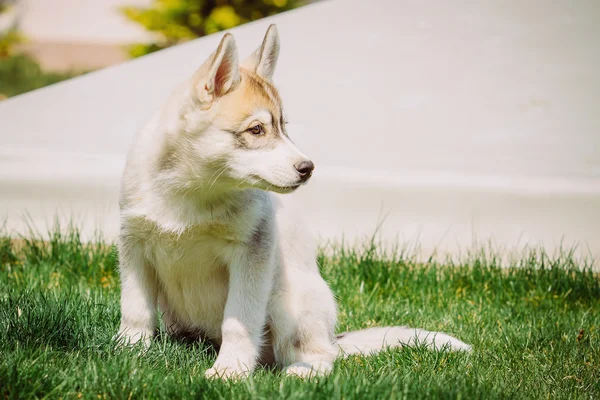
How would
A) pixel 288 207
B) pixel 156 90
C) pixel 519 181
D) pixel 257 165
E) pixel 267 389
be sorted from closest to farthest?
1. pixel 267 389
2. pixel 257 165
3. pixel 288 207
4. pixel 519 181
5. pixel 156 90

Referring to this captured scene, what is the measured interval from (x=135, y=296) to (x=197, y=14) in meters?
11.6

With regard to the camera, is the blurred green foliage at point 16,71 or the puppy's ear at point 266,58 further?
the blurred green foliage at point 16,71

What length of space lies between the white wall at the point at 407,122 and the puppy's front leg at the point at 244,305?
2.56m

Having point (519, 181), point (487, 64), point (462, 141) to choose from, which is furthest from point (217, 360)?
point (487, 64)

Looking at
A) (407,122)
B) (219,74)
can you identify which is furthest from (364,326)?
(407,122)

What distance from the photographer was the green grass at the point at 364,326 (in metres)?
2.83

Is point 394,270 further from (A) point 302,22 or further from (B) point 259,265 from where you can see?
(A) point 302,22

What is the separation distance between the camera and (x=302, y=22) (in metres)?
8.19

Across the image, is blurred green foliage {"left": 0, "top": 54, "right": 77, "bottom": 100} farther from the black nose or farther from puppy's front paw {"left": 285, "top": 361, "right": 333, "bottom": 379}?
the black nose

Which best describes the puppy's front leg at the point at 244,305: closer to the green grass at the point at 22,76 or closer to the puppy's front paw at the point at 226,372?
the puppy's front paw at the point at 226,372

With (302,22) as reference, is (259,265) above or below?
below

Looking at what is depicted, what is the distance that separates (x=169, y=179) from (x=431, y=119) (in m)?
4.36

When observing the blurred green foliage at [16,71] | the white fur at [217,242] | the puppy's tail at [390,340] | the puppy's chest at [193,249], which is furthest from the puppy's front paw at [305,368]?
the blurred green foliage at [16,71]

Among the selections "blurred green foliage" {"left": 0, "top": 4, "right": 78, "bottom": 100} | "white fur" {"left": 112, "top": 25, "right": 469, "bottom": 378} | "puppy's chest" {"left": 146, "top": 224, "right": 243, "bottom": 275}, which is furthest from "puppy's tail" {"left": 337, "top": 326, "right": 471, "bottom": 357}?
"blurred green foliage" {"left": 0, "top": 4, "right": 78, "bottom": 100}
